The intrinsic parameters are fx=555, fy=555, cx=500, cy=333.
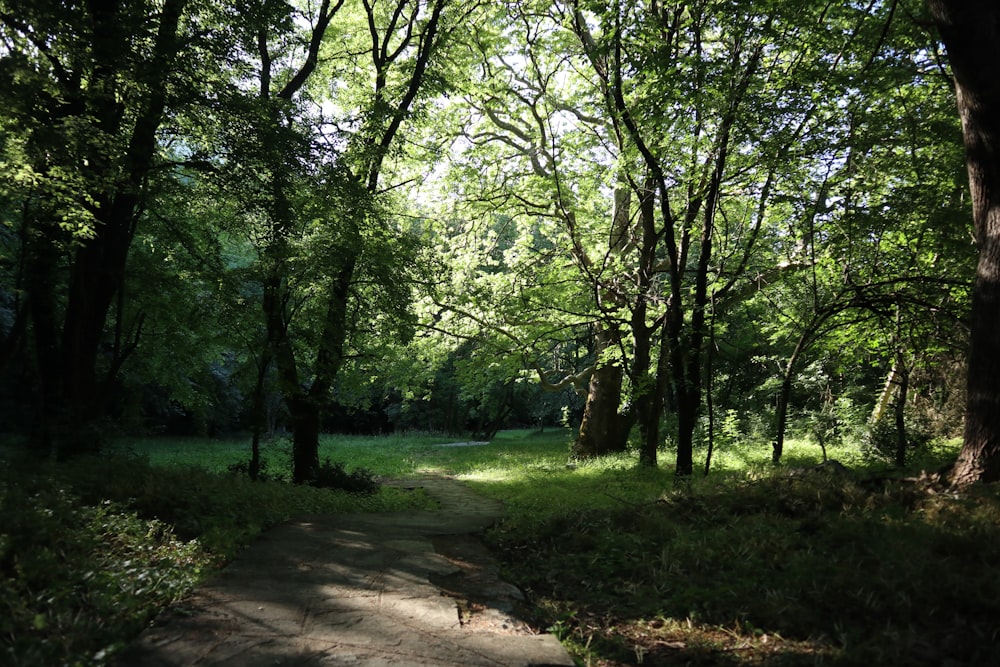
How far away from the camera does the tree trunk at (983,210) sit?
17.1ft

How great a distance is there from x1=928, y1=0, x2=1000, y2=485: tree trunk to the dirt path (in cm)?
463

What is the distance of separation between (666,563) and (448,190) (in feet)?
40.3

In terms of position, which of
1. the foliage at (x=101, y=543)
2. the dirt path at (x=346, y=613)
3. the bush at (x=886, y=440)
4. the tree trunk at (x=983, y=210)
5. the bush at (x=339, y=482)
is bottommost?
the bush at (x=339, y=482)

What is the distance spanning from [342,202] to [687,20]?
19.4 ft

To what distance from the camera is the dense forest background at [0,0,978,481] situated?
279 inches

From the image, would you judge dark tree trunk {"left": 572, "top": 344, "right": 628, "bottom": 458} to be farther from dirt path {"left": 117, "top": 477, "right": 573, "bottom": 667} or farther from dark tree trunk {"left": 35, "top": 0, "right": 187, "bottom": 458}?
dark tree trunk {"left": 35, "top": 0, "right": 187, "bottom": 458}

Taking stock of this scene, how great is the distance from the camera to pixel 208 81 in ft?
24.0

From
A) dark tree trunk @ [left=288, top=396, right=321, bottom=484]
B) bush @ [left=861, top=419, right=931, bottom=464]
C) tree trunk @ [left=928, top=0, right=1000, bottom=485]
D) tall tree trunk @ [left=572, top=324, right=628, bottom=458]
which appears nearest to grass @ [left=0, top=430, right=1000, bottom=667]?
tree trunk @ [left=928, top=0, right=1000, bottom=485]

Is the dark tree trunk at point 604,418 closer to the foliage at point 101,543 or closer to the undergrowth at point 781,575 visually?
the undergrowth at point 781,575

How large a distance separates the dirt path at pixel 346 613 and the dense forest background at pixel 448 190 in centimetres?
472

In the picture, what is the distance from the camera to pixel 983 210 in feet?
18.2

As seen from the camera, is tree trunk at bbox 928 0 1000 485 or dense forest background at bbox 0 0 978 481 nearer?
tree trunk at bbox 928 0 1000 485

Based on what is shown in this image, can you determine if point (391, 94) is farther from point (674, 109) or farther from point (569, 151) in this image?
point (674, 109)

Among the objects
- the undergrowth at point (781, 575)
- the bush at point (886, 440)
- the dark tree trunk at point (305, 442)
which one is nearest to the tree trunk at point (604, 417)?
the bush at point (886, 440)
